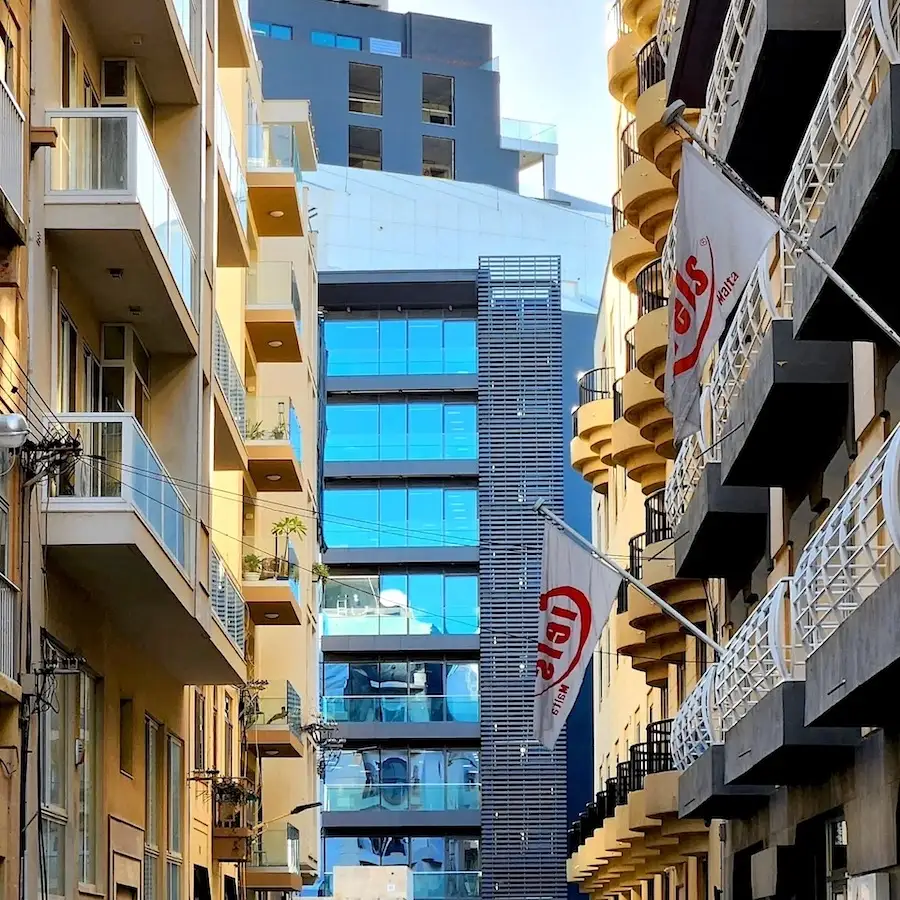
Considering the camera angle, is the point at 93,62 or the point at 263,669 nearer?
the point at 93,62

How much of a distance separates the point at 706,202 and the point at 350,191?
5751cm

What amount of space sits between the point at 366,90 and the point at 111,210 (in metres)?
58.5

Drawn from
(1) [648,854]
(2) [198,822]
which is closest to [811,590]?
(2) [198,822]

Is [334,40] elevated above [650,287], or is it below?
above

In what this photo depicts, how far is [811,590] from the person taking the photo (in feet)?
53.2

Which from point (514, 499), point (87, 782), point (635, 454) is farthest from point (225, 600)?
point (514, 499)

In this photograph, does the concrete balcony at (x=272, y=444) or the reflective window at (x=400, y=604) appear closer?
the concrete balcony at (x=272, y=444)

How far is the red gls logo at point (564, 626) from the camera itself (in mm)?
22594

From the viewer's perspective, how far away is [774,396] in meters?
19.0

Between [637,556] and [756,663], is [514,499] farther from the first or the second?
[756,663]

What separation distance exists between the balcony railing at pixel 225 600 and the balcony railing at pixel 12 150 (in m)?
8.84

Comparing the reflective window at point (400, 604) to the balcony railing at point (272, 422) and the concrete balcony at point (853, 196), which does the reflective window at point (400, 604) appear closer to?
the balcony railing at point (272, 422)

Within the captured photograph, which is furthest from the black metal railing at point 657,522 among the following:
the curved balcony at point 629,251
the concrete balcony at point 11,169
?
the concrete balcony at point 11,169

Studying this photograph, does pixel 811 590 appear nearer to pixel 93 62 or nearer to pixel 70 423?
pixel 70 423
